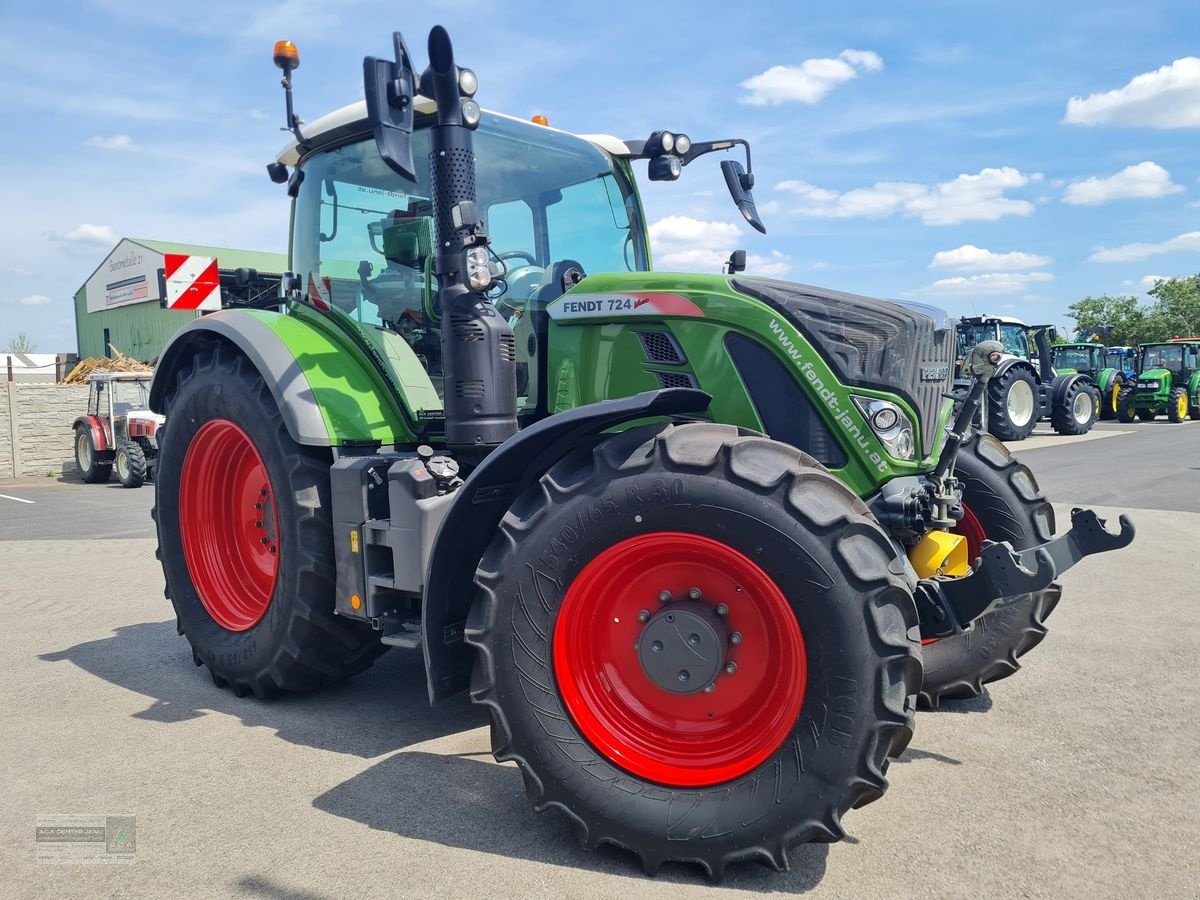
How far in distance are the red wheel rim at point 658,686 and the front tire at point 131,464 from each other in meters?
13.9

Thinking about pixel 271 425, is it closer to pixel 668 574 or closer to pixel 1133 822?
pixel 668 574

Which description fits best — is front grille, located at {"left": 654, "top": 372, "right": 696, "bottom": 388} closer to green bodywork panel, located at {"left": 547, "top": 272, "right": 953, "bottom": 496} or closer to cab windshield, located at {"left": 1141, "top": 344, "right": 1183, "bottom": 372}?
green bodywork panel, located at {"left": 547, "top": 272, "right": 953, "bottom": 496}

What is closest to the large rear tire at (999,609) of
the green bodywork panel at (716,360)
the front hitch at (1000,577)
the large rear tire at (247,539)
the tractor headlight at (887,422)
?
the green bodywork panel at (716,360)

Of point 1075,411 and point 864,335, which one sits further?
point 1075,411

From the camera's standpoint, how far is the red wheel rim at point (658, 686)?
256cm

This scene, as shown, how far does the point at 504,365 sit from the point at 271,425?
45.0 inches

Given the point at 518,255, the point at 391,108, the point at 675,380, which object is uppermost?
the point at 391,108

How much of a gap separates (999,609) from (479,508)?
7.27 feet

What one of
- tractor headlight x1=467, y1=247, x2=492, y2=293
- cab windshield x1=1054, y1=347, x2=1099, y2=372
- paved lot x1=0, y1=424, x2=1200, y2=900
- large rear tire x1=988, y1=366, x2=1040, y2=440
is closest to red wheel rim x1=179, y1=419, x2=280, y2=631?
paved lot x1=0, y1=424, x2=1200, y2=900

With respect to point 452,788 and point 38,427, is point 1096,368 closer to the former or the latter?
point 38,427

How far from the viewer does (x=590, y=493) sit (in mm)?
2674

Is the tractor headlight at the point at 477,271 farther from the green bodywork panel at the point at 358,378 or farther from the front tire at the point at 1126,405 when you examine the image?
the front tire at the point at 1126,405

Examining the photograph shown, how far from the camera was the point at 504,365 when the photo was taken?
3.33 meters

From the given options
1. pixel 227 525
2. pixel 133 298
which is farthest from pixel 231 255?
pixel 227 525
